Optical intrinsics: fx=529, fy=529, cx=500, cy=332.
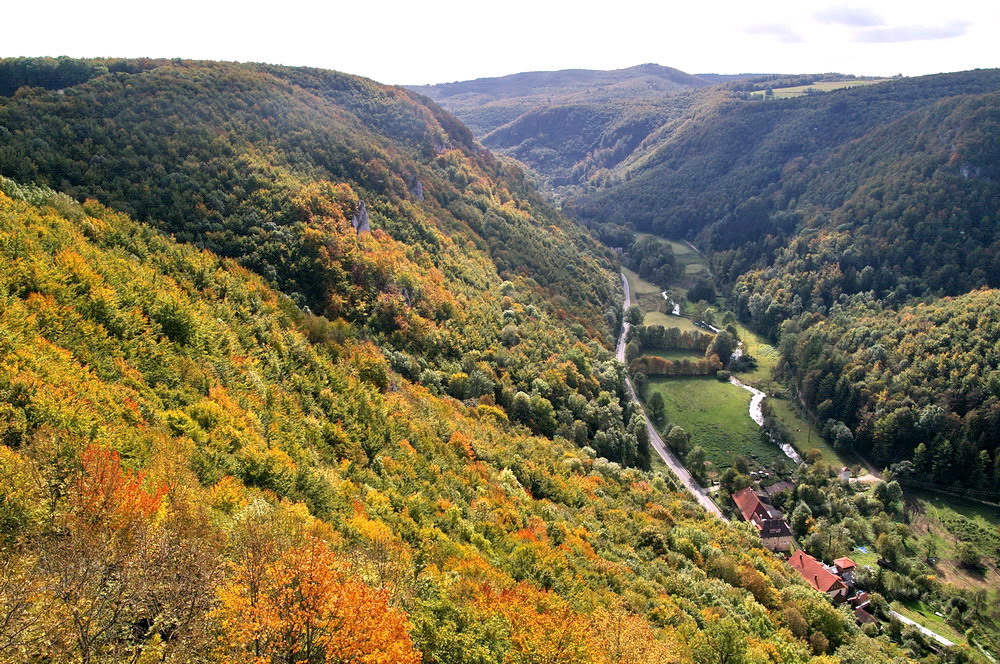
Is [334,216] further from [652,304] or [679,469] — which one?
[652,304]

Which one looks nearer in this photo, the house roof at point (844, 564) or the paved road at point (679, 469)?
the house roof at point (844, 564)

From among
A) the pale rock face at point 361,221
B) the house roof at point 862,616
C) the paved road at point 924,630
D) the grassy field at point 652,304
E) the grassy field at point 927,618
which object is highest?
the pale rock face at point 361,221

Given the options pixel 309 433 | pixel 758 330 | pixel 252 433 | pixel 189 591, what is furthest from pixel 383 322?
pixel 758 330

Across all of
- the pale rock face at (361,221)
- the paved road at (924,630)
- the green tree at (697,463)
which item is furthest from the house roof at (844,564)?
the pale rock face at (361,221)

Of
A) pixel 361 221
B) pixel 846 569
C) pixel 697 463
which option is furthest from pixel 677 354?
pixel 361 221

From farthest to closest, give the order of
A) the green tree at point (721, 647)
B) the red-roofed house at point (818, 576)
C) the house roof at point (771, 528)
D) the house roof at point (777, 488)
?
the house roof at point (777, 488) < the house roof at point (771, 528) < the red-roofed house at point (818, 576) < the green tree at point (721, 647)

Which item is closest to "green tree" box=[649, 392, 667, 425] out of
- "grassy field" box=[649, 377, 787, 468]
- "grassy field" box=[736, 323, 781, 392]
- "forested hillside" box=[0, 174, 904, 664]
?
"grassy field" box=[649, 377, 787, 468]

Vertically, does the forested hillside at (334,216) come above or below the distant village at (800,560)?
above

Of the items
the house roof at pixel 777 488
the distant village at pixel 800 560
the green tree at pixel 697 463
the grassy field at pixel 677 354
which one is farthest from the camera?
the grassy field at pixel 677 354

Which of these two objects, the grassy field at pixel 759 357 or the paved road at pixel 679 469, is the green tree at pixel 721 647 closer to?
the paved road at pixel 679 469

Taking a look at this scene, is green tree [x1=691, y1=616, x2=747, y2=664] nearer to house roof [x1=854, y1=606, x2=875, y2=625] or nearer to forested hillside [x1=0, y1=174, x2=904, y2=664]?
forested hillside [x1=0, y1=174, x2=904, y2=664]
